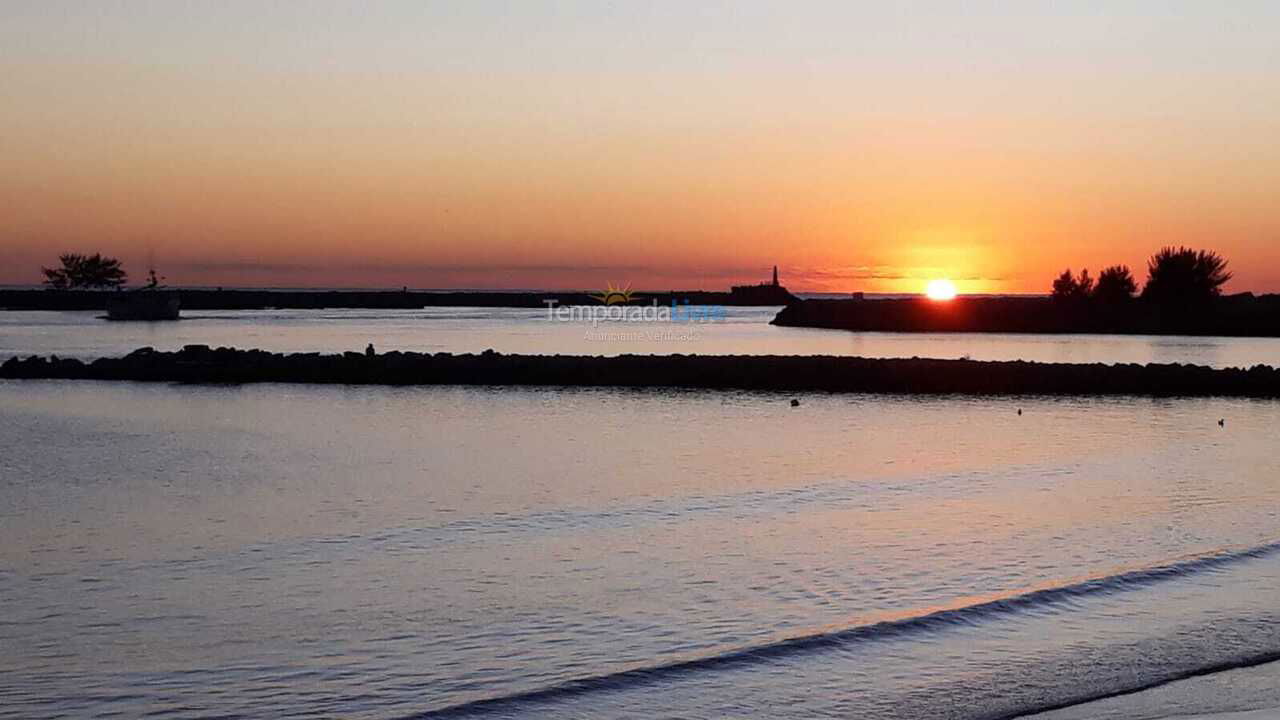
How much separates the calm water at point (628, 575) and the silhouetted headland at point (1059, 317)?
177 feet

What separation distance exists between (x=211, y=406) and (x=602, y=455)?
12.6 m

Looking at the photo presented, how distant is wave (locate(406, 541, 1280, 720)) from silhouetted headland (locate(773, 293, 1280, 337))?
6341 centimetres

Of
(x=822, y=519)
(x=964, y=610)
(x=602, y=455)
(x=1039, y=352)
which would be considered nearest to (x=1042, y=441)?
(x=602, y=455)

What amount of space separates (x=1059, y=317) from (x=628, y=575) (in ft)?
225

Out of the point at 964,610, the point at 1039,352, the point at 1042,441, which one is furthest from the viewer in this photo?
the point at 1039,352

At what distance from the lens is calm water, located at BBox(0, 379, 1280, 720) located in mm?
7328

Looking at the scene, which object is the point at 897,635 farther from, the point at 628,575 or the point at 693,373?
the point at 693,373

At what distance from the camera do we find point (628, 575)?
10.1m

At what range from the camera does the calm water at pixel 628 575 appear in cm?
733

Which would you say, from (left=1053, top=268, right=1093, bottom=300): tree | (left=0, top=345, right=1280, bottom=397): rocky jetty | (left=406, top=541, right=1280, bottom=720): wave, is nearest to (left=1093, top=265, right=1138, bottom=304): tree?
(left=1053, top=268, right=1093, bottom=300): tree

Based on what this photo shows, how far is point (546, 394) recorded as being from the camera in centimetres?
3064

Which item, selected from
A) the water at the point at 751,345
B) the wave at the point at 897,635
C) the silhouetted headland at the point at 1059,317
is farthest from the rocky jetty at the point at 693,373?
the silhouetted headland at the point at 1059,317

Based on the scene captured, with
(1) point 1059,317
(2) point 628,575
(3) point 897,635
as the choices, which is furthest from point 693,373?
(1) point 1059,317

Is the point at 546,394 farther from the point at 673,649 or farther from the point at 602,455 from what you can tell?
the point at 673,649
